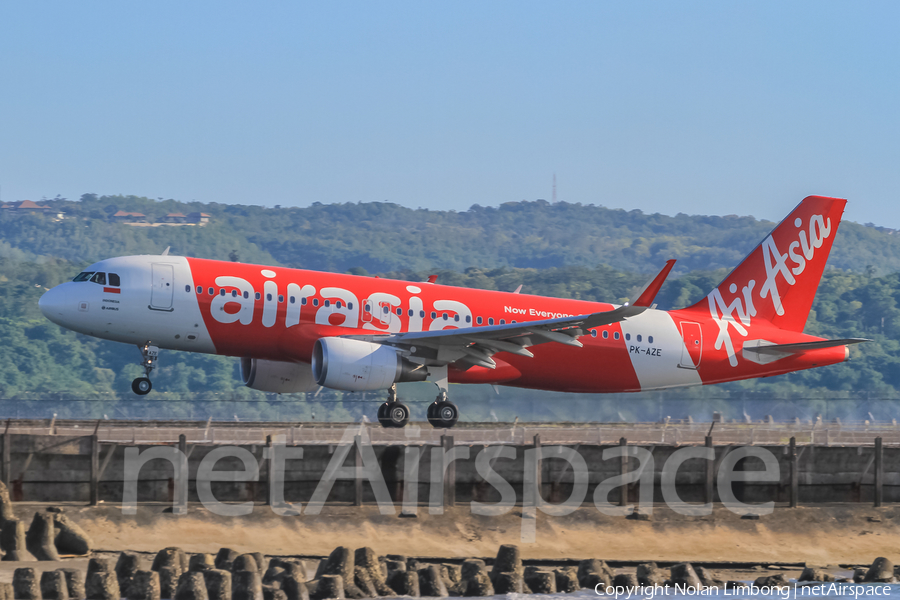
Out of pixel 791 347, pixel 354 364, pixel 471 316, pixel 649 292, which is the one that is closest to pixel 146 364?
pixel 354 364

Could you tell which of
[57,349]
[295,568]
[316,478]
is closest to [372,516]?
[316,478]

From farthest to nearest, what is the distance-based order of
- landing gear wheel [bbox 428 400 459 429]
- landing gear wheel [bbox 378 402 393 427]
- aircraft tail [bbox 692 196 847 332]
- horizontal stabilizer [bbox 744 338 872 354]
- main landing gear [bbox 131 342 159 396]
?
1. aircraft tail [bbox 692 196 847 332]
2. horizontal stabilizer [bbox 744 338 872 354]
3. landing gear wheel [bbox 428 400 459 429]
4. landing gear wheel [bbox 378 402 393 427]
5. main landing gear [bbox 131 342 159 396]

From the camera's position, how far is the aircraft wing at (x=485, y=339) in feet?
128

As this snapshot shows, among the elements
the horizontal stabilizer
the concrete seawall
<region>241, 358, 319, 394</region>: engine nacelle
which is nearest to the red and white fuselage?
the horizontal stabilizer

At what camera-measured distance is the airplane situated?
128 ft

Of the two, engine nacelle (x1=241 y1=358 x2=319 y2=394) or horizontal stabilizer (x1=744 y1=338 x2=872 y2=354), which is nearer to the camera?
engine nacelle (x1=241 y1=358 x2=319 y2=394)

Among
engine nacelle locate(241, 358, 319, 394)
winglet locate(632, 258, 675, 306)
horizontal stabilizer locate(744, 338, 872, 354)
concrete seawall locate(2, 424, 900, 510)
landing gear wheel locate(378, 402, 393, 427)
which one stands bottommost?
concrete seawall locate(2, 424, 900, 510)

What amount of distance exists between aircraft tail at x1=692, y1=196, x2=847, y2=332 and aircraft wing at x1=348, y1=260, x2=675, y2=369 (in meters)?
8.23

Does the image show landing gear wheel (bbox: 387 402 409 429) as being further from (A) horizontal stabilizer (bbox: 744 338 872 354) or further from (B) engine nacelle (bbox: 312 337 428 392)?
(A) horizontal stabilizer (bbox: 744 338 872 354)

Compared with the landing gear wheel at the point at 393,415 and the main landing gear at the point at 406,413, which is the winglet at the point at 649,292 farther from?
the landing gear wheel at the point at 393,415

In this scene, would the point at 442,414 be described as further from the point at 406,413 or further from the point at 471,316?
the point at 471,316

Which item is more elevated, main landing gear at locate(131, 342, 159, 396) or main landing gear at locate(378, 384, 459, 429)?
main landing gear at locate(131, 342, 159, 396)

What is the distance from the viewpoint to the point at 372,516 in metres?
36.1

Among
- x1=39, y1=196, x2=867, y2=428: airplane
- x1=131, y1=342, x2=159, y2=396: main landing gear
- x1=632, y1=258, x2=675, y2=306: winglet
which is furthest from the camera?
x1=131, y1=342, x2=159, y2=396: main landing gear
